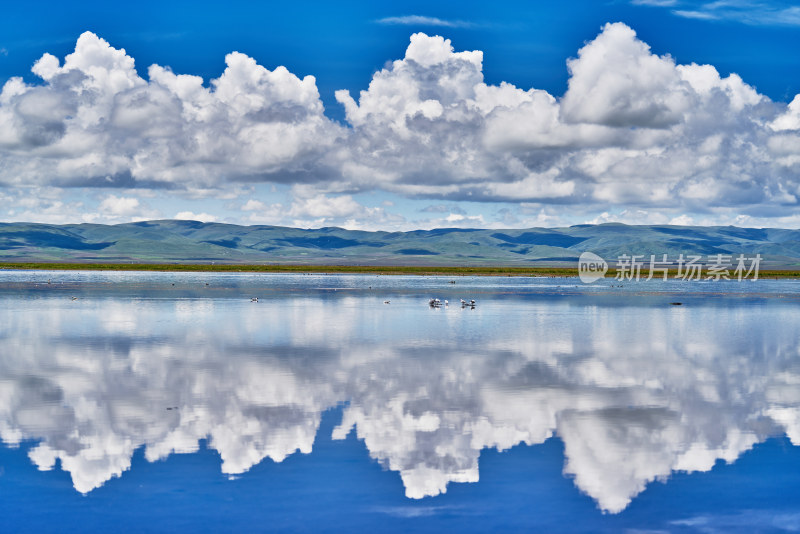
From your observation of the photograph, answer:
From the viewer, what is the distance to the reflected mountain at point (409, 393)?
16.7 m

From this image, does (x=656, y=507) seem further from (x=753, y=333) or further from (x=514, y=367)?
(x=753, y=333)

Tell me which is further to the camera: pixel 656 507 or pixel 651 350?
pixel 651 350

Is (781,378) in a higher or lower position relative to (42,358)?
higher

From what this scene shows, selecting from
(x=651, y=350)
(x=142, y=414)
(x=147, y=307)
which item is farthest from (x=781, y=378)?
(x=147, y=307)

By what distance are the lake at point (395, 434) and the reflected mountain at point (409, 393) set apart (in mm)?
95

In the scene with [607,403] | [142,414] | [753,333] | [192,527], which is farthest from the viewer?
[753,333]

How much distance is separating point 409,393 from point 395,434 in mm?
5234

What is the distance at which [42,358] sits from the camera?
103ft

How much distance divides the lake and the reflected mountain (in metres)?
0.09

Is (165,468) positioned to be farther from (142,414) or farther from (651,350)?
(651,350)

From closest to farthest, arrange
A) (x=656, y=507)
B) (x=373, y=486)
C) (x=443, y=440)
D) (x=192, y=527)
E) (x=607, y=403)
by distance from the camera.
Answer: (x=192, y=527), (x=656, y=507), (x=373, y=486), (x=443, y=440), (x=607, y=403)

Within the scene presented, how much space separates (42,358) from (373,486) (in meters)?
21.4

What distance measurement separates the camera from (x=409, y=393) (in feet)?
77.5

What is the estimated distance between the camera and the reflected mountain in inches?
658
